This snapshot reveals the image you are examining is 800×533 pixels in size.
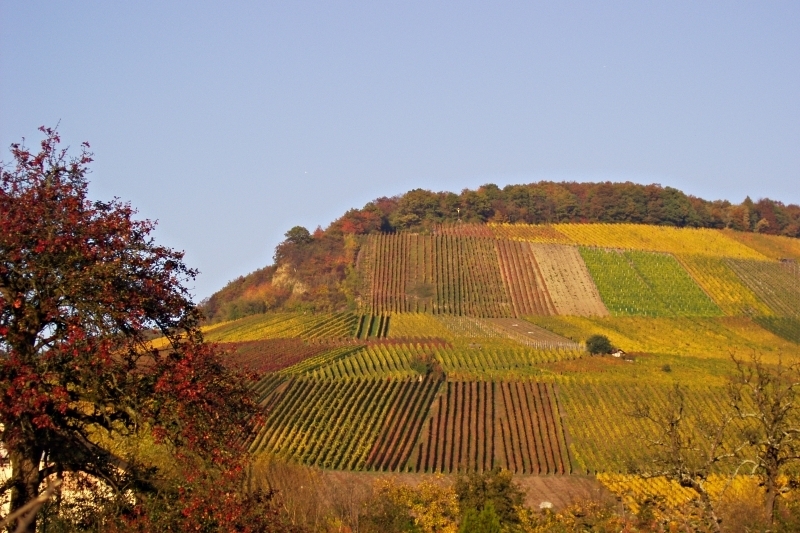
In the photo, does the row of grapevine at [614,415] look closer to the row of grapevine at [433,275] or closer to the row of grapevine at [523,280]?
the row of grapevine at [523,280]

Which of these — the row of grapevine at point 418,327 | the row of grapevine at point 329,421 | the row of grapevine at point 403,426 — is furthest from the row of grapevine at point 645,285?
the row of grapevine at point 329,421

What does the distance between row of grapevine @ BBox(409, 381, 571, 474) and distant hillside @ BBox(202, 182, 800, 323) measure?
2725cm

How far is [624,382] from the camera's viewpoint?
6462 cm

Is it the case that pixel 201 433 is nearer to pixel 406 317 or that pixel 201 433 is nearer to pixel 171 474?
pixel 171 474

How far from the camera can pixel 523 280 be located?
97438mm

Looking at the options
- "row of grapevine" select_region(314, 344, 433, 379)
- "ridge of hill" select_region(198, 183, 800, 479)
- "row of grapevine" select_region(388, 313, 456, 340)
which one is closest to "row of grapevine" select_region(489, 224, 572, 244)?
"ridge of hill" select_region(198, 183, 800, 479)

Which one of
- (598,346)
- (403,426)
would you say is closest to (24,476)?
(403,426)

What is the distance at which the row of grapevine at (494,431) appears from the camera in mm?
50906

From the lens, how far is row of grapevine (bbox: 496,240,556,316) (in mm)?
91188

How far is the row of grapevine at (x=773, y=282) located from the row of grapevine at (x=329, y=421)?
5017 centimetres

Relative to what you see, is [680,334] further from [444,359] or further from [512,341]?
[444,359]

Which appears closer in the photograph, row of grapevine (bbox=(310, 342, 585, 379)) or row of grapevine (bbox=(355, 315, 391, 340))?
row of grapevine (bbox=(310, 342, 585, 379))

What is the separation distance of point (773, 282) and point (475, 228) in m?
31.4

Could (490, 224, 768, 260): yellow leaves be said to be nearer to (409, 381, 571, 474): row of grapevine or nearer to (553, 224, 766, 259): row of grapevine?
(553, 224, 766, 259): row of grapevine
